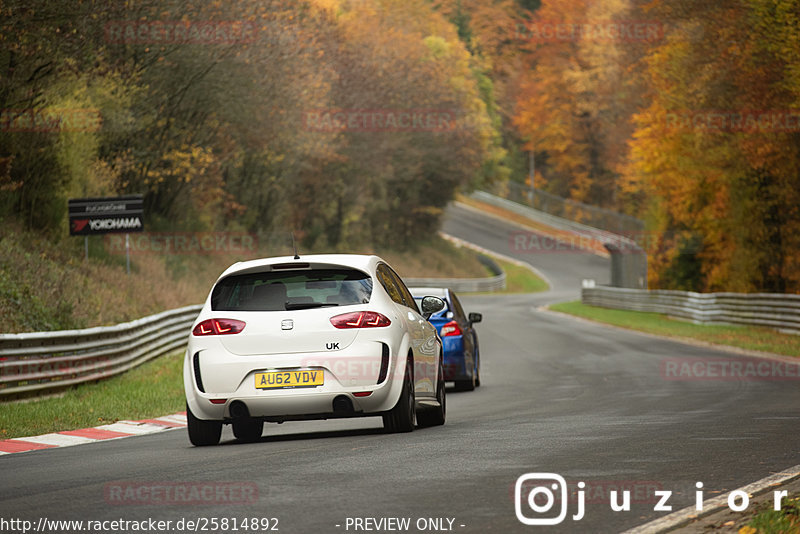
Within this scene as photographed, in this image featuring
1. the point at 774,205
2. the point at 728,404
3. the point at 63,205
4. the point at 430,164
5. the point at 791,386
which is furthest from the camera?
the point at 430,164

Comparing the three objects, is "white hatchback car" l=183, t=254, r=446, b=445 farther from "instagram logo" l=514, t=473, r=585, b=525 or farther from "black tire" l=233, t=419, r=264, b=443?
"instagram logo" l=514, t=473, r=585, b=525

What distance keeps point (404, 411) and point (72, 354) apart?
29.9 ft

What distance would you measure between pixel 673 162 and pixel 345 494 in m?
35.2

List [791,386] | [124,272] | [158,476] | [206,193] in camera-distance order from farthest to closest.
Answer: [206,193]
[124,272]
[791,386]
[158,476]

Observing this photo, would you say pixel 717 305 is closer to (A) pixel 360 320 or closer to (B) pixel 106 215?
(B) pixel 106 215

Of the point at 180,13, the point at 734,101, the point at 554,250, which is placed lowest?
the point at 554,250

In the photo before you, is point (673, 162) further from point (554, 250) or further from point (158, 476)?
point (554, 250)

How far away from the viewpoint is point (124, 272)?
33594 mm

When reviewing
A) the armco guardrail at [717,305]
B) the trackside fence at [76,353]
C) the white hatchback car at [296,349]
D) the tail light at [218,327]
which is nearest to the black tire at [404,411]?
the white hatchback car at [296,349]

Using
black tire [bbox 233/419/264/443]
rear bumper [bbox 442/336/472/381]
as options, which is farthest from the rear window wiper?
rear bumper [bbox 442/336/472/381]

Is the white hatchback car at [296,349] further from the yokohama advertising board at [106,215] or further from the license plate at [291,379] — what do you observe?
the yokohama advertising board at [106,215]

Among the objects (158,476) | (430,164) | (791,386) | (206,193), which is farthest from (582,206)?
(158,476)

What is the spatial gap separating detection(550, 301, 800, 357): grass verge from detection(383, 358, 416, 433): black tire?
17.5 metres

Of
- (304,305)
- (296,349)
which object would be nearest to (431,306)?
(304,305)
